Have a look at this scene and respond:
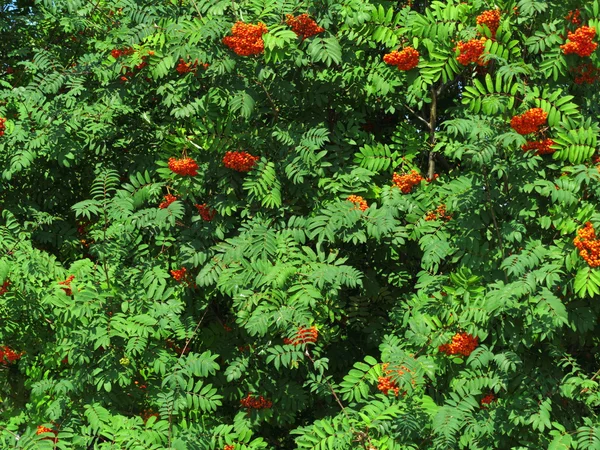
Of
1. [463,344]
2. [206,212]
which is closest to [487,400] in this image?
[463,344]

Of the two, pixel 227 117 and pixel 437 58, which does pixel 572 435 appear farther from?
pixel 227 117

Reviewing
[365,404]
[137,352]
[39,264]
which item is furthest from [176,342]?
[365,404]

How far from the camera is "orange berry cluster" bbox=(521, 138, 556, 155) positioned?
509cm

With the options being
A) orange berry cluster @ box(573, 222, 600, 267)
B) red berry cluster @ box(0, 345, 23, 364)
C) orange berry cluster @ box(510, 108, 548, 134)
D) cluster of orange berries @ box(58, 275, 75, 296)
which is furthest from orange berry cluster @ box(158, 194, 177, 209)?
orange berry cluster @ box(573, 222, 600, 267)

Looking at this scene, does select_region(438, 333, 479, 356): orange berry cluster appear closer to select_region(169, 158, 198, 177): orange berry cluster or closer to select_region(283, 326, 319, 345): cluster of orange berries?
select_region(283, 326, 319, 345): cluster of orange berries

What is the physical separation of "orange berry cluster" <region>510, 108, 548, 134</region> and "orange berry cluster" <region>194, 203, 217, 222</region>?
203 centimetres

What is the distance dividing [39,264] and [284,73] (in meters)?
2.08

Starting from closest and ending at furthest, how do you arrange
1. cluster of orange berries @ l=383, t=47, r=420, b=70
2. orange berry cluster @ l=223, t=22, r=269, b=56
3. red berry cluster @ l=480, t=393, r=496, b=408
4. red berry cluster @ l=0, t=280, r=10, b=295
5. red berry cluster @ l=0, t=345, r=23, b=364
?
red berry cluster @ l=480, t=393, r=496, b=408 → orange berry cluster @ l=223, t=22, r=269, b=56 → cluster of orange berries @ l=383, t=47, r=420, b=70 → red berry cluster @ l=0, t=280, r=10, b=295 → red berry cluster @ l=0, t=345, r=23, b=364

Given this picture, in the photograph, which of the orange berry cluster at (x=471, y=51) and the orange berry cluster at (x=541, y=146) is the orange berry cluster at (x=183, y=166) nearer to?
the orange berry cluster at (x=471, y=51)

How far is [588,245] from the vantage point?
15.4 ft

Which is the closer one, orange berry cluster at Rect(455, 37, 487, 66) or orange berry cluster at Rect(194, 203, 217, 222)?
orange berry cluster at Rect(455, 37, 487, 66)

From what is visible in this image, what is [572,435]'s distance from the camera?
484 centimetres

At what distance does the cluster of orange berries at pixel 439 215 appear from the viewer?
548 centimetres

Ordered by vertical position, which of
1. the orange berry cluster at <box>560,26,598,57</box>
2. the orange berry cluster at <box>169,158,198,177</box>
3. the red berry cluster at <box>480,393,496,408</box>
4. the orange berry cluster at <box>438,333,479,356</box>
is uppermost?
the orange berry cluster at <box>560,26,598,57</box>
